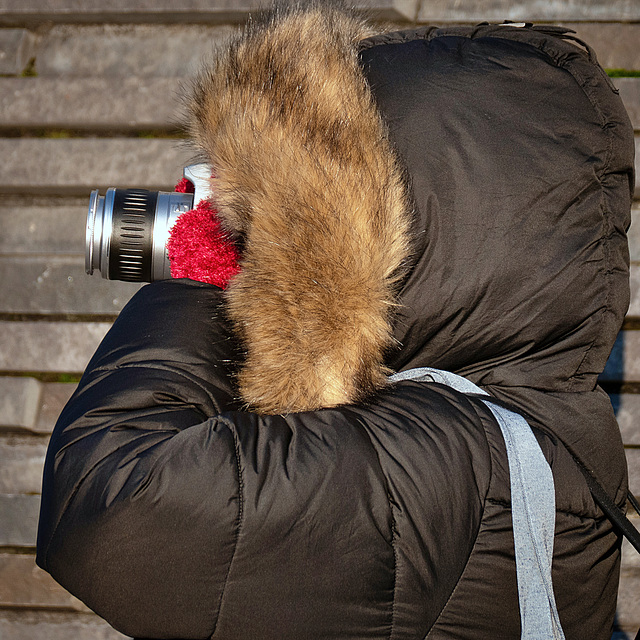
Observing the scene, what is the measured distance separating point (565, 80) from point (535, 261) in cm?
18

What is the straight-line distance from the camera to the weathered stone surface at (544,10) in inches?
44.5

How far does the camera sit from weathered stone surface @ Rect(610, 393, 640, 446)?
3.94ft

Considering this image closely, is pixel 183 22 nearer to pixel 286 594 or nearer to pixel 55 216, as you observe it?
pixel 55 216

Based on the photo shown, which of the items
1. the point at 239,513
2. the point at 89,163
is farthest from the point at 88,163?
the point at 239,513

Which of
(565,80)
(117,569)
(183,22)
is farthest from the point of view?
(183,22)

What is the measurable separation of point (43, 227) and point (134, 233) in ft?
2.29

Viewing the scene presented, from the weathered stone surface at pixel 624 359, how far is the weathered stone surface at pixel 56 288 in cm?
103

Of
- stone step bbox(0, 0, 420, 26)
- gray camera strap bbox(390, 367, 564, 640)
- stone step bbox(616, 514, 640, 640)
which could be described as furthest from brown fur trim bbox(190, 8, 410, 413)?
stone step bbox(616, 514, 640, 640)

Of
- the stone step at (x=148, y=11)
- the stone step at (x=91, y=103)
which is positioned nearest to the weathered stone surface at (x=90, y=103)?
the stone step at (x=91, y=103)

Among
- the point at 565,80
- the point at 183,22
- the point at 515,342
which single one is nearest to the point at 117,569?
the point at 515,342

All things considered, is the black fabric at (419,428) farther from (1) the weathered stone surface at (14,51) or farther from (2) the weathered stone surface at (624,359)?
(1) the weathered stone surface at (14,51)

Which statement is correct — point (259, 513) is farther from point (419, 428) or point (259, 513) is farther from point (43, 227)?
point (43, 227)

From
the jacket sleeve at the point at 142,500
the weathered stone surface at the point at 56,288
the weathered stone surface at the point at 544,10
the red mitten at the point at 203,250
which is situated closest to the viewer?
the jacket sleeve at the point at 142,500

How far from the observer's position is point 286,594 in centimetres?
44
